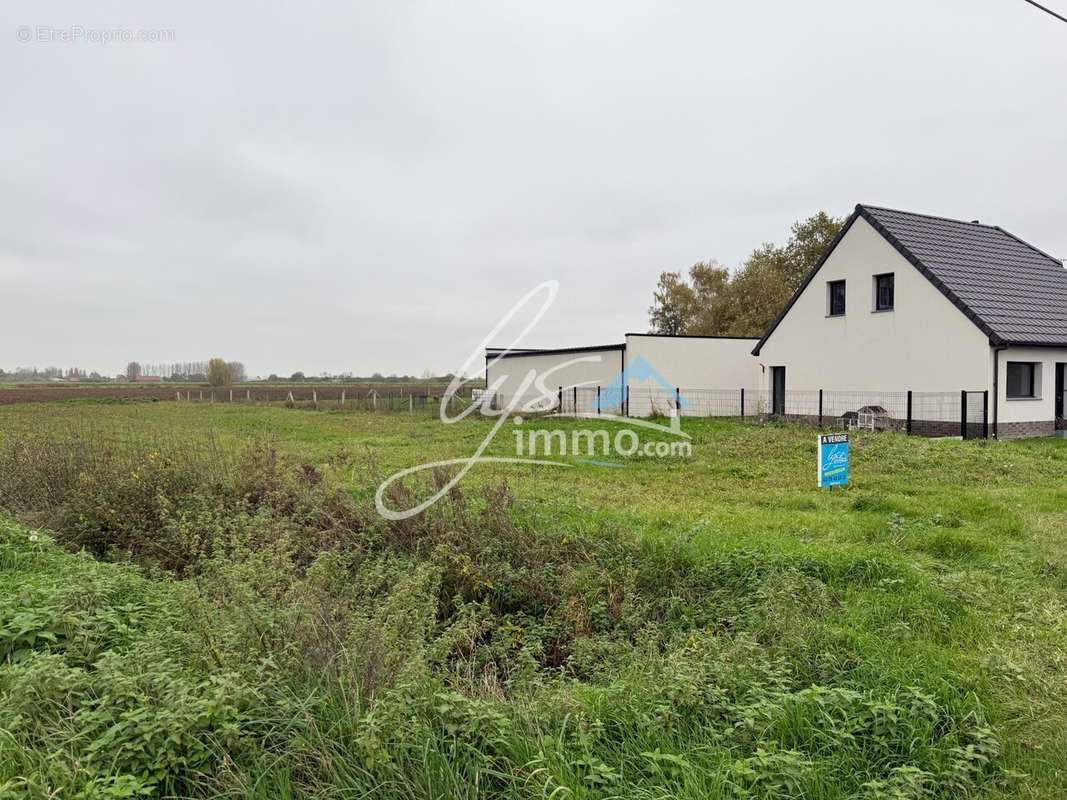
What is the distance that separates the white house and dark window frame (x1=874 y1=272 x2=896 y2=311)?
0.09 ft

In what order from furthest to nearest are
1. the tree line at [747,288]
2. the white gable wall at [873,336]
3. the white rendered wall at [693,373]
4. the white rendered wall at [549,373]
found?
the tree line at [747,288] → the white rendered wall at [549,373] → the white rendered wall at [693,373] → the white gable wall at [873,336]

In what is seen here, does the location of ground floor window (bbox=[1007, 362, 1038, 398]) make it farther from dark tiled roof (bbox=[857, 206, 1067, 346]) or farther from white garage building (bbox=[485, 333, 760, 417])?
white garage building (bbox=[485, 333, 760, 417])

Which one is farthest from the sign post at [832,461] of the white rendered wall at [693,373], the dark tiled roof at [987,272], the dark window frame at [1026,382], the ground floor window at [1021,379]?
the white rendered wall at [693,373]

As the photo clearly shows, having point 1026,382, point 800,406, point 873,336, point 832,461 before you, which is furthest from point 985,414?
point 832,461

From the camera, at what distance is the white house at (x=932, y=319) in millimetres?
16641

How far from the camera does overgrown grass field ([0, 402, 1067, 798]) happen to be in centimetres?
271

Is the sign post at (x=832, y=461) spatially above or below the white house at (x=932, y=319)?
below

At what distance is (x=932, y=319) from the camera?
1747 cm

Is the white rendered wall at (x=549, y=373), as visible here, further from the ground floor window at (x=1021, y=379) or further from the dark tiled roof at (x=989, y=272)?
the ground floor window at (x=1021, y=379)

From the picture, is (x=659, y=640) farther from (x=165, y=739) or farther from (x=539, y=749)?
(x=165, y=739)

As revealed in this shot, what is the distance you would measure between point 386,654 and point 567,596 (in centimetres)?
235

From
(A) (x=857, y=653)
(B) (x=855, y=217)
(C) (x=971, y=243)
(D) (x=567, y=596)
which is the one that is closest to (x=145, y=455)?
(D) (x=567, y=596)

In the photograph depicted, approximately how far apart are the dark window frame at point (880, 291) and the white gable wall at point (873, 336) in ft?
0.41

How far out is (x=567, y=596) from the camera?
219 inches
